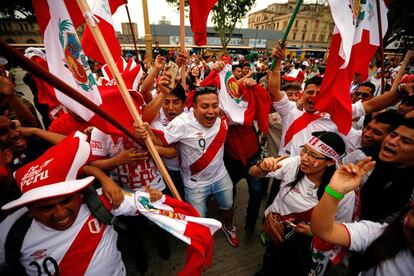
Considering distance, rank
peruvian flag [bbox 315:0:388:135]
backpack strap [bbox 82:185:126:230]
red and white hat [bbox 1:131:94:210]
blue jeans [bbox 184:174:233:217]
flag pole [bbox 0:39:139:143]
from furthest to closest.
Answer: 1. blue jeans [bbox 184:174:233:217]
2. peruvian flag [bbox 315:0:388:135]
3. backpack strap [bbox 82:185:126:230]
4. red and white hat [bbox 1:131:94:210]
5. flag pole [bbox 0:39:139:143]

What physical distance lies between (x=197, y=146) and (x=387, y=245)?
1.69m

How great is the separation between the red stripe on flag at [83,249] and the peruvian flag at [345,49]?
2.22 meters

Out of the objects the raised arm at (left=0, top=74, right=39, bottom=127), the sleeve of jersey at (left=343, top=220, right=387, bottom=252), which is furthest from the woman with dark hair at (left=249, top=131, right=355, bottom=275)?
the raised arm at (left=0, top=74, right=39, bottom=127)

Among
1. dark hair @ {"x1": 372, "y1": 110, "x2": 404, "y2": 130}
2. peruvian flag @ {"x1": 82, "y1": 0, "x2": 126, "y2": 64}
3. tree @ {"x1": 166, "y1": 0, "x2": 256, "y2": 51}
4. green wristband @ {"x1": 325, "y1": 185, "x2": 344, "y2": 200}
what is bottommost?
green wristband @ {"x1": 325, "y1": 185, "x2": 344, "y2": 200}

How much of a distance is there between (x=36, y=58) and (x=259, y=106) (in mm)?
2998

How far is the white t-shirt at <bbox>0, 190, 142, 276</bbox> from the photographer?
4.24 ft

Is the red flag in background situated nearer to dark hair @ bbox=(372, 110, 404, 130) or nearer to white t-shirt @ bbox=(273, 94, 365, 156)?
white t-shirt @ bbox=(273, 94, 365, 156)

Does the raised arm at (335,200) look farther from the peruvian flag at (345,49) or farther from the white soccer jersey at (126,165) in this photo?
the white soccer jersey at (126,165)

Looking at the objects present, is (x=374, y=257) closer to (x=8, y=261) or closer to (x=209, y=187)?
(x=209, y=187)

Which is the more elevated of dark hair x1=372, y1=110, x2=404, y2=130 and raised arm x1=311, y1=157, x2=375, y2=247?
dark hair x1=372, y1=110, x2=404, y2=130

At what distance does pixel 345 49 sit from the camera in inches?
62.6

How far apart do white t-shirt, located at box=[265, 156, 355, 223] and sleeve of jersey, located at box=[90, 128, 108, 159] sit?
1673 millimetres

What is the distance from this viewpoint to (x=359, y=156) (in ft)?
6.61

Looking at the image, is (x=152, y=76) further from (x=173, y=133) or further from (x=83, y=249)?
(x=83, y=249)
